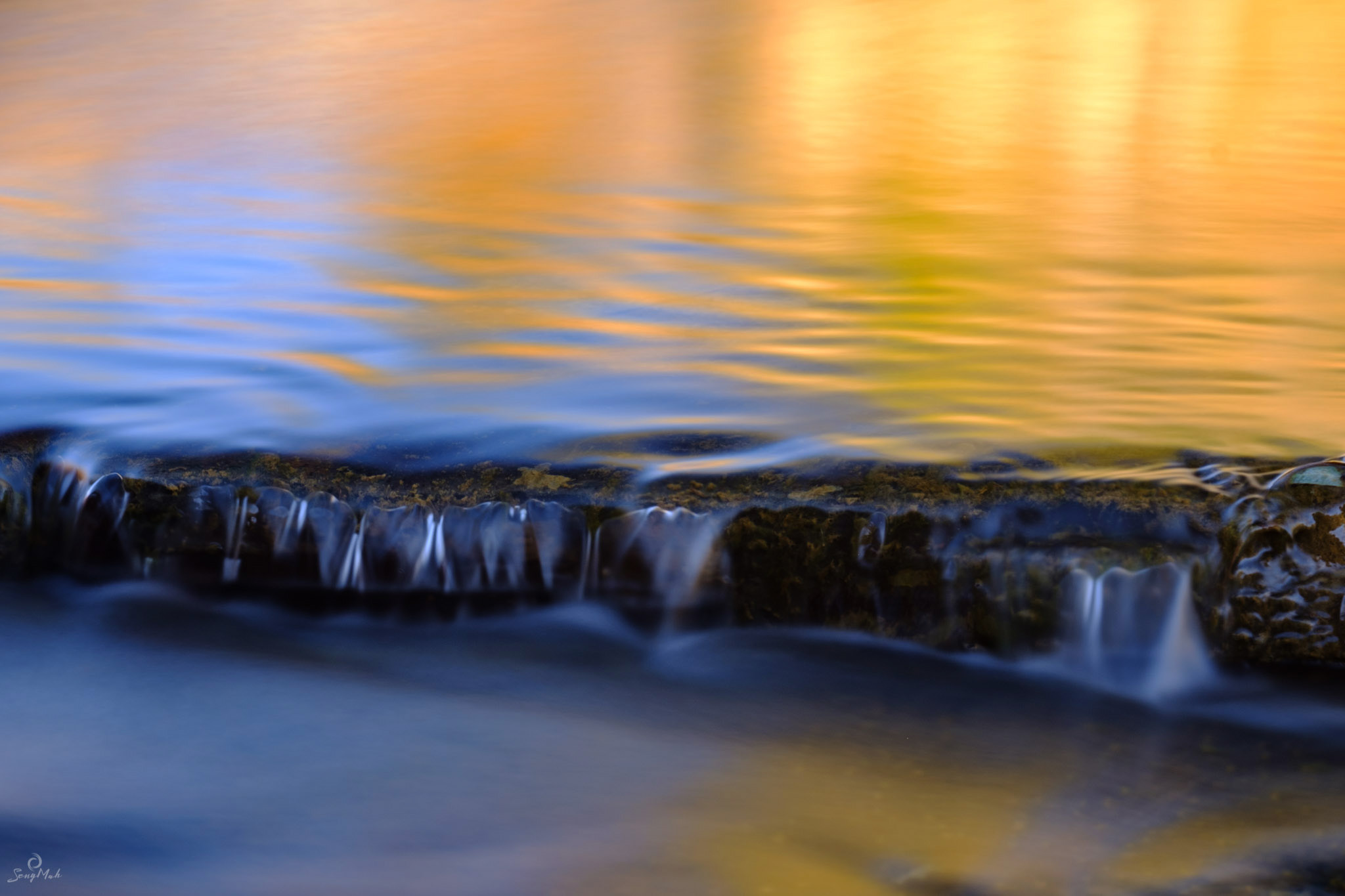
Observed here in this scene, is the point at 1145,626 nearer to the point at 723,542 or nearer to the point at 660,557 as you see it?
the point at 723,542

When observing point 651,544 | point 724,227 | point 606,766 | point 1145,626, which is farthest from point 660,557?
point 724,227

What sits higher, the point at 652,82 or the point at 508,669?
the point at 652,82

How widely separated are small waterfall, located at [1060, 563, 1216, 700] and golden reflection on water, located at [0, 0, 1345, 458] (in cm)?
Answer: 37

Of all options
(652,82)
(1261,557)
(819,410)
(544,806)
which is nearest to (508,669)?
(544,806)

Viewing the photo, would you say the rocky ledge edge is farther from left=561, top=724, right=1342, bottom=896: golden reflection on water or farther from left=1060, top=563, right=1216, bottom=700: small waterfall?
left=561, top=724, right=1342, bottom=896: golden reflection on water

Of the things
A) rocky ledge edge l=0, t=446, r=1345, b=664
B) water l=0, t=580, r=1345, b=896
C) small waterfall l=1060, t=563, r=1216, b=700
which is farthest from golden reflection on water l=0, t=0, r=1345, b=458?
water l=0, t=580, r=1345, b=896

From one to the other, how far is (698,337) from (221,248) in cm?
182

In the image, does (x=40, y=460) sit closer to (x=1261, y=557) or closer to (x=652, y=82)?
(x=1261, y=557)

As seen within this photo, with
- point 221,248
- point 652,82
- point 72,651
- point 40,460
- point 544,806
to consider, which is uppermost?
point 652,82

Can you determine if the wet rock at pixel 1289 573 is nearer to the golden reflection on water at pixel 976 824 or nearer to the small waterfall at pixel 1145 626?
the small waterfall at pixel 1145 626

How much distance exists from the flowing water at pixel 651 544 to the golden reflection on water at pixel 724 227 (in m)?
0.02

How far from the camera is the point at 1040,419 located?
262 centimetres

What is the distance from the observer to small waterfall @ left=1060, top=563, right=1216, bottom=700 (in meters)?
2.17

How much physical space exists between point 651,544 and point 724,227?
Result: 7.24 feet
